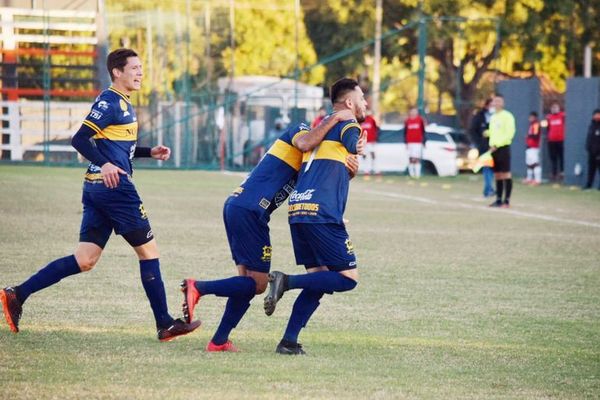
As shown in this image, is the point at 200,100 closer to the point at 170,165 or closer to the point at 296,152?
the point at 170,165

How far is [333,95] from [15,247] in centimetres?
714

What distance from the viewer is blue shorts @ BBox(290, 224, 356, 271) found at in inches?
316

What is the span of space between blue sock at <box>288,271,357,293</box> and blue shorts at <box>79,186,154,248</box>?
1.23 meters

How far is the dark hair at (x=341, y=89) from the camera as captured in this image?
8.24m

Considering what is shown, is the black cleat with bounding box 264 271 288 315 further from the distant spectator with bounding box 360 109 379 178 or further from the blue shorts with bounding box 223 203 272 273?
the distant spectator with bounding box 360 109 379 178

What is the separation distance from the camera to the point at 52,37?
38688 mm

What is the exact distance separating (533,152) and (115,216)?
87.6ft

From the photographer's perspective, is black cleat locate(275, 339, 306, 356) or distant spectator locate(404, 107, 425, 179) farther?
distant spectator locate(404, 107, 425, 179)

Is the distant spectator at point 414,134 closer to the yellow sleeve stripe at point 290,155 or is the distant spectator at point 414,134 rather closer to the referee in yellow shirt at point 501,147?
the referee in yellow shirt at point 501,147

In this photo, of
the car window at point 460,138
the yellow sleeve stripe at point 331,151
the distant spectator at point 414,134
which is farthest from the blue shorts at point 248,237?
the car window at point 460,138

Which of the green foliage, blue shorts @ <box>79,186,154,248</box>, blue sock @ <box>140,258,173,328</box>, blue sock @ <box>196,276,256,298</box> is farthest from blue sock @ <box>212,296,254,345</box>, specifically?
the green foliage

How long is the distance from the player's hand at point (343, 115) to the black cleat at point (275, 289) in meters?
1.07

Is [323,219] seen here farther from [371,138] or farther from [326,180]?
[371,138]

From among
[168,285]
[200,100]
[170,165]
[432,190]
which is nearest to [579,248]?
[168,285]
